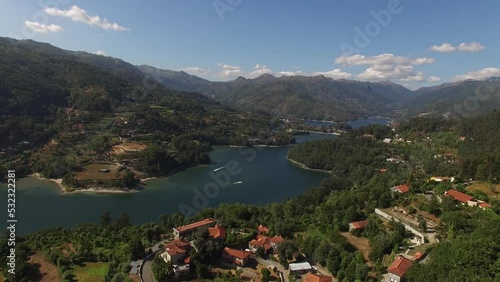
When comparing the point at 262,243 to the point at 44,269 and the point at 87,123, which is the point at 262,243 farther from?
the point at 87,123

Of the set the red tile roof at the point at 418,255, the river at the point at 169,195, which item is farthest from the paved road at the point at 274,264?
the river at the point at 169,195

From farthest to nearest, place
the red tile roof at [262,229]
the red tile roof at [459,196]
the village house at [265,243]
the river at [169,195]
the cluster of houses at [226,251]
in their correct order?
the river at [169,195]
the red tile roof at [262,229]
the red tile roof at [459,196]
the village house at [265,243]
the cluster of houses at [226,251]

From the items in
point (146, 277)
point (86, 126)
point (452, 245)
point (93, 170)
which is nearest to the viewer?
point (452, 245)

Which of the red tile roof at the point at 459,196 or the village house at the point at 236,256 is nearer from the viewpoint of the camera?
the village house at the point at 236,256

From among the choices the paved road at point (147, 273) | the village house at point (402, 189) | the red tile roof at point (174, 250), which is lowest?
the paved road at point (147, 273)

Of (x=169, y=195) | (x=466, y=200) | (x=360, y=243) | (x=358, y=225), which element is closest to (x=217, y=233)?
(x=360, y=243)

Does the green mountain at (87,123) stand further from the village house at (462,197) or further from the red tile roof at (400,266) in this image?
the red tile roof at (400,266)

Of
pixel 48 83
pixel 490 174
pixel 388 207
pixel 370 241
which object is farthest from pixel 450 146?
pixel 48 83

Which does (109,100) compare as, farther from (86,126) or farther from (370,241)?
(370,241)
